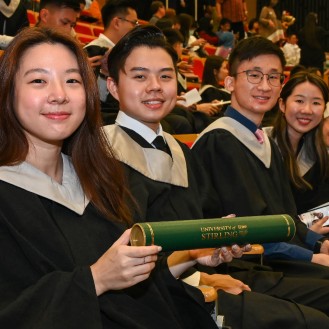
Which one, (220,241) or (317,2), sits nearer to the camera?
(220,241)

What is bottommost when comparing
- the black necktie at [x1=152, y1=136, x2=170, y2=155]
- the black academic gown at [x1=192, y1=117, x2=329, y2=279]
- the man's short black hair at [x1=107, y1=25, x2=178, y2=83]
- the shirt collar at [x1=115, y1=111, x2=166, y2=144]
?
the black academic gown at [x1=192, y1=117, x2=329, y2=279]

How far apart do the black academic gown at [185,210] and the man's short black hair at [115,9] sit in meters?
2.86

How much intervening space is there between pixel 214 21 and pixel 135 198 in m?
11.9

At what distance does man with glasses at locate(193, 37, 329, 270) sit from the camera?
3066 millimetres

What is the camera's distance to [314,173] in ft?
12.8

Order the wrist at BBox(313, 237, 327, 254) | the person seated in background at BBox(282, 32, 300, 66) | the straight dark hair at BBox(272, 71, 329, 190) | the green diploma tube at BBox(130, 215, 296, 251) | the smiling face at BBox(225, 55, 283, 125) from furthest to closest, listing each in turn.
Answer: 1. the person seated in background at BBox(282, 32, 300, 66)
2. the straight dark hair at BBox(272, 71, 329, 190)
3. the smiling face at BBox(225, 55, 283, 125)
4. the wrist at BBox(313, 237, 327, 254)
5. the green diploma tube at BBox(130, 215, 296, 251)

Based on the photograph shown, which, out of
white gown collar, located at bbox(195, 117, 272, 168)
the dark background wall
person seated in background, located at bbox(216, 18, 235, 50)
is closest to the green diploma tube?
white gown collar, located at bbox(195, 117, 272, 168)

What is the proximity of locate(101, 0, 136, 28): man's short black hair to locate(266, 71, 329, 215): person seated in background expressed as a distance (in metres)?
1.96

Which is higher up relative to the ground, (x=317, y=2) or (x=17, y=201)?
(x=317, y=2)

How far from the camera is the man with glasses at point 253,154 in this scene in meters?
3.07

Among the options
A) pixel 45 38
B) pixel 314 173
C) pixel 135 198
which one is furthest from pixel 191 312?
pixel 314 173

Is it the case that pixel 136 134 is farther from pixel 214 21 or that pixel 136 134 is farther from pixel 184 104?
pixel 214 21

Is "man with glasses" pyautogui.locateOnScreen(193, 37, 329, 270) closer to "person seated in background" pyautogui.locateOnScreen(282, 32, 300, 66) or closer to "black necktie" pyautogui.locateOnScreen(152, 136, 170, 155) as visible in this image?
"black necktie" pyautogui.locateOnScreen(152, 136, 170, 155)

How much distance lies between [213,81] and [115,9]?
78.5 inches
